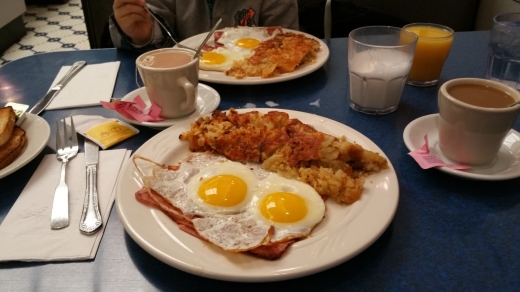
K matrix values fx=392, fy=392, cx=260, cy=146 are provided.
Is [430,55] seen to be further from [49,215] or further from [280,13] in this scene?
[49,215]

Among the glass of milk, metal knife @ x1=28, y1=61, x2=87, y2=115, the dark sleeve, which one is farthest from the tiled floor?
the glass of milk

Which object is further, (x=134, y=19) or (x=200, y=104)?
(x=134, y=19)

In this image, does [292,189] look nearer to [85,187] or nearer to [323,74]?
[85,187]

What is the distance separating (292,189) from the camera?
95cm

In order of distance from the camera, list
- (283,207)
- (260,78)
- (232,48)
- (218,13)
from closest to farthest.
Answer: (283,207)
(260,78)
(232,48)
(218,13)

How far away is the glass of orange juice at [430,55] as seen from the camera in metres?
1.51

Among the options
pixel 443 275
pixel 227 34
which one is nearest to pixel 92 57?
pixel 227 34

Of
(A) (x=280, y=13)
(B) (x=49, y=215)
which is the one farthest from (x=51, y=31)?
(B) (x=49, y=215)

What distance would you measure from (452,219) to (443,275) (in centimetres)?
19

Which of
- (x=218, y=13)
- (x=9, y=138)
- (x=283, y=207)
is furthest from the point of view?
(x=218, y=13)

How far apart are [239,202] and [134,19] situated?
4.15ft

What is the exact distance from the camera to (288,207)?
876mm

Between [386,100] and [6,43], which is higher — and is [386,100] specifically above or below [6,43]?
above

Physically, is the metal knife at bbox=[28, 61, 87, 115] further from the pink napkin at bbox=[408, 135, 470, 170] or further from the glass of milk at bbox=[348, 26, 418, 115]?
the pink napkin at bbox=[408, 135, 470, 170]
